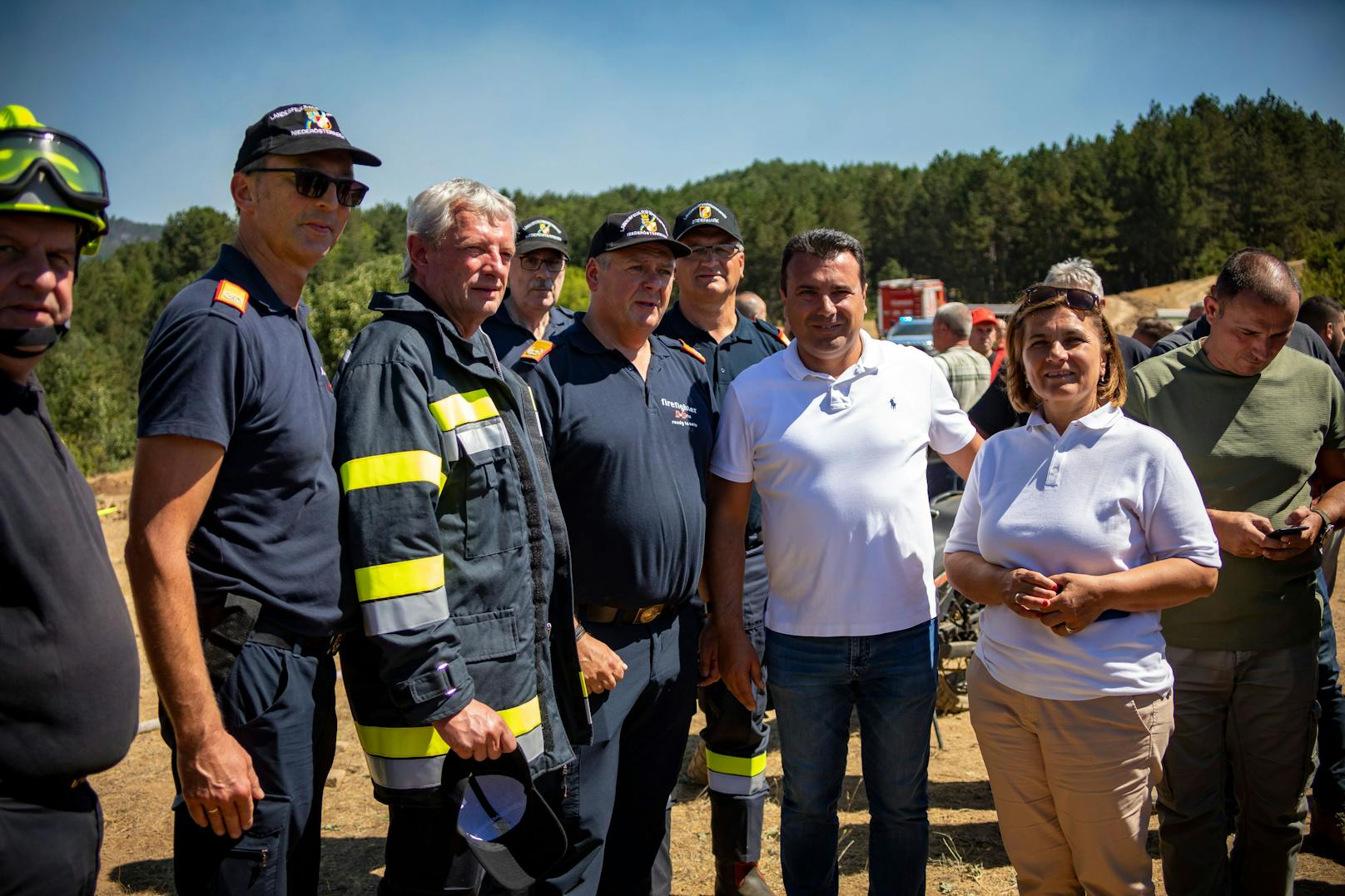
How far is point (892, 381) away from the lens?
120 inches

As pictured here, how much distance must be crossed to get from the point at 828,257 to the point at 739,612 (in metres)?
1.19

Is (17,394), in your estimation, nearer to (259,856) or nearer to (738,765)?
(259,856)

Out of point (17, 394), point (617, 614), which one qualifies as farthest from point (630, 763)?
point (17, 394)

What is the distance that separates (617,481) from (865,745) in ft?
3.80

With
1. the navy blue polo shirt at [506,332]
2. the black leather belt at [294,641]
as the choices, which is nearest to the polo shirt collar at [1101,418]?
the black leather belt at [294,641]

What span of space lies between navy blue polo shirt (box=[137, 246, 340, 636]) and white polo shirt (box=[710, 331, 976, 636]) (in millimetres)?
1347

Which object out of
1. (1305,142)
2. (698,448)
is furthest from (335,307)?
(1305,142)

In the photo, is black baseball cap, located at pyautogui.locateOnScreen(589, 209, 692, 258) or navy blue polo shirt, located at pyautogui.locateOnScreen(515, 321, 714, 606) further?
black baseball cap, located at pyautogui.locateOnScreen(589, 209, 692, 258)

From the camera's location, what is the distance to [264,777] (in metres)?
2.14

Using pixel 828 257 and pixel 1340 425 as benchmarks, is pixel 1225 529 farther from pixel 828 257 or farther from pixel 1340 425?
pixel 828 257

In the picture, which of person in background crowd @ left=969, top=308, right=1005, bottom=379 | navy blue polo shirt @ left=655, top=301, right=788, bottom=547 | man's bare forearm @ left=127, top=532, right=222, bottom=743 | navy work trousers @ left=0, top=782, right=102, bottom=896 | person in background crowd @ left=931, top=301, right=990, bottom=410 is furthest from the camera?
person in background crowd @ left=969, top=308, right=1005, bottom=379

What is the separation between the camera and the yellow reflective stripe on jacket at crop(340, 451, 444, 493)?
89.2 inches

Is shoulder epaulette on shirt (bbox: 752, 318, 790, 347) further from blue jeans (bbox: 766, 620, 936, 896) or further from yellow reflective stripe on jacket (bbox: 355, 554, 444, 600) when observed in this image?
yellow reflective stripe on jacket (bbox: 355, 554, 444, 600)

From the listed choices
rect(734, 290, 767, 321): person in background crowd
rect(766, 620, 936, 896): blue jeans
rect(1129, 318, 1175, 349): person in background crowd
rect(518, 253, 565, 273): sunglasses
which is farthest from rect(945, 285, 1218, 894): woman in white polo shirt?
rect(1129, 318, 1175, 349): person in background crowd
